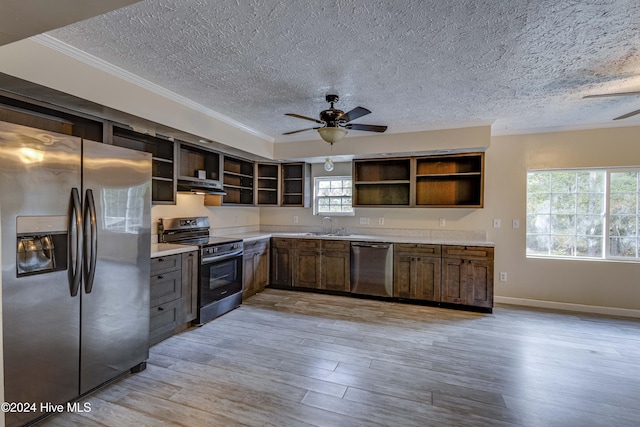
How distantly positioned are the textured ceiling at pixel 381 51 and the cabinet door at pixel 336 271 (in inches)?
90.6

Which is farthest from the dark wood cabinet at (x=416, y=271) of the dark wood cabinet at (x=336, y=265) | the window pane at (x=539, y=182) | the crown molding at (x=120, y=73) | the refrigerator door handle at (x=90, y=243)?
the refrigerator door handle at (x=90, y=243)

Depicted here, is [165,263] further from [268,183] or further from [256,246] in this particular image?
[268,183]

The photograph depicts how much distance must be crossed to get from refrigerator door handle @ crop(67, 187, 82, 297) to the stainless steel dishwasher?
11.1 ft

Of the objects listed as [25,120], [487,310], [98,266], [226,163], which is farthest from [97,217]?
[487,310]

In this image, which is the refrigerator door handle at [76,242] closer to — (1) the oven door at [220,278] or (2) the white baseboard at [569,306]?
(1) the oven door at [220,278]

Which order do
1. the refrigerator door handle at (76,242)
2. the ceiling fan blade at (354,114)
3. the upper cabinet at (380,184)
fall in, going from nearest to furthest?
the refrigerator door handle at (76,242)
the ceiling fan blade at (354,114)
the upper cabinet at (380,184)

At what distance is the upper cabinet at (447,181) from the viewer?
458cm

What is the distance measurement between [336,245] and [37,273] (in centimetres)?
351

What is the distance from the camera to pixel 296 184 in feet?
18.3

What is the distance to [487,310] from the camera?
13.3ft

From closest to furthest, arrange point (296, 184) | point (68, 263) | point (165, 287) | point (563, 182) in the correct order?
1. point (68, 263)
2. point (165, 287)
3. point (563, 182)
4. point (296, 184)

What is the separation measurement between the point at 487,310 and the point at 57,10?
15.9 feet

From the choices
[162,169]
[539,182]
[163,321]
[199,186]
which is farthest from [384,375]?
[539,182]

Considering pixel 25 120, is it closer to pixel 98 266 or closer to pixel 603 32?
pixel 98 266
